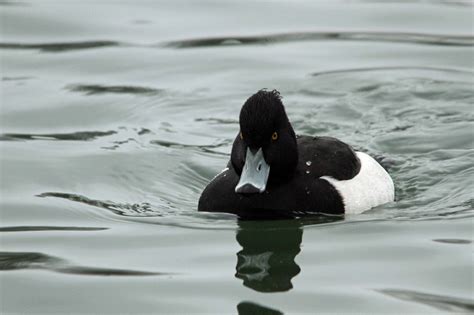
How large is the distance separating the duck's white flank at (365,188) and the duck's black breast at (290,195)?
0.08 metres

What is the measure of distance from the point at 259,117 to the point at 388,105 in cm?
480

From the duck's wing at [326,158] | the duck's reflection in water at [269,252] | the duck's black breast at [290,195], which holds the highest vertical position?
the duck's wing at [326,158]

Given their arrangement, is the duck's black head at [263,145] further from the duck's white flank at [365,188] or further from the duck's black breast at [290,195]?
the duck's white flank at [365,188]

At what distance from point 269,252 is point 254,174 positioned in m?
0.77

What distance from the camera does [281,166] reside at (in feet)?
35.8

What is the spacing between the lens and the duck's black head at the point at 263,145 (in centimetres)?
1051

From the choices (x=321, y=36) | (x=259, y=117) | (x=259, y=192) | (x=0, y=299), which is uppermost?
(x=321, y=36)

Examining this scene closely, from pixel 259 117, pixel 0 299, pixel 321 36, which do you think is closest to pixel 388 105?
pixel 321 36

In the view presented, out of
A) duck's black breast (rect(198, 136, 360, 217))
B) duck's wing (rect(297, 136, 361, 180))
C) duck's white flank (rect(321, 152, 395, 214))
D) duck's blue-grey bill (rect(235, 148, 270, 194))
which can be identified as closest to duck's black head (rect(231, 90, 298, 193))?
duck's blue-grey bill (rect(235, 148, 270, 194))

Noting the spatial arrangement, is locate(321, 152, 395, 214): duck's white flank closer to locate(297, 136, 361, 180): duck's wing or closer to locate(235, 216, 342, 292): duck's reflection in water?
locate(297, 136, 361, 180): duck's wing

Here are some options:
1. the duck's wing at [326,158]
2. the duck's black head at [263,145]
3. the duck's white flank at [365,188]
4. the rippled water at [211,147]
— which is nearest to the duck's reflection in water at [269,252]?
the rippled water at [211,147]

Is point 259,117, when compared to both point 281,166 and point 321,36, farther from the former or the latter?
point 321,36

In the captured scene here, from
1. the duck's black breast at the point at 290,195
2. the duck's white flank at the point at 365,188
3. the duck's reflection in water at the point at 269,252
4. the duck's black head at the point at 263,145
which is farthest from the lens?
the duck's white flank at the point at 365,188

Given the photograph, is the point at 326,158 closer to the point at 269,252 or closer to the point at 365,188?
the point at 365,188
